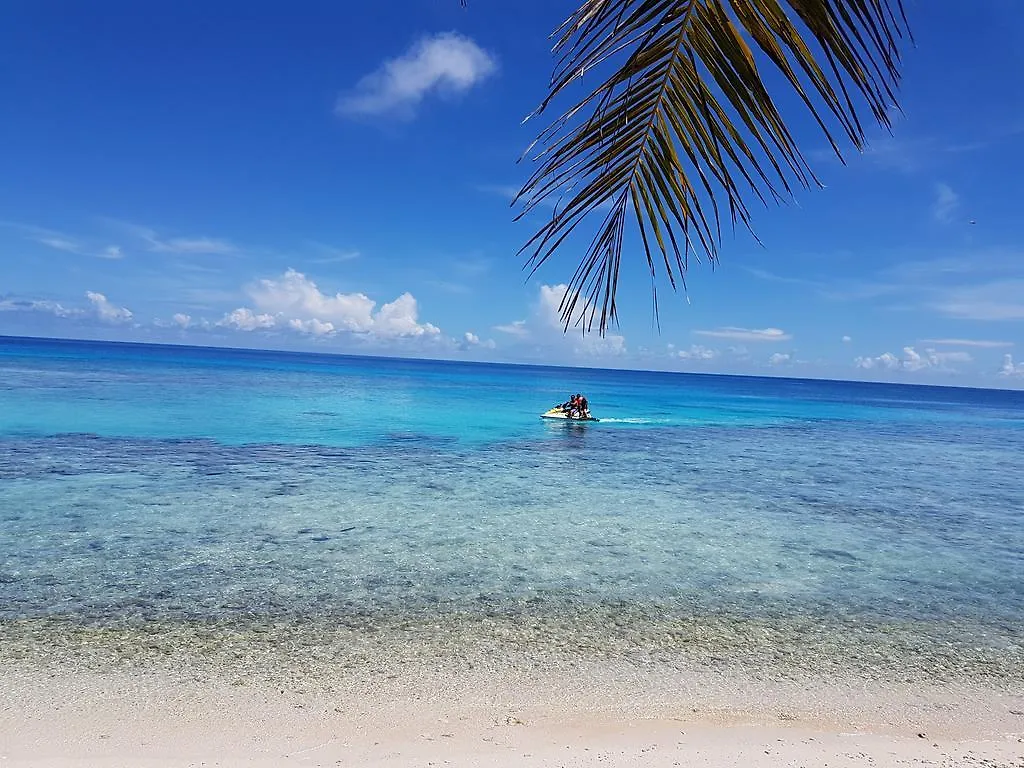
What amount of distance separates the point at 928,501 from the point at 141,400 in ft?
123

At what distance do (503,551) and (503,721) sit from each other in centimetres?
547

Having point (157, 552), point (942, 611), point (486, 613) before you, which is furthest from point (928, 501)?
point (157, 552)

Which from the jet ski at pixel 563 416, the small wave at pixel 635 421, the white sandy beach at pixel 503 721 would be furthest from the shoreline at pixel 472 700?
the small wave at pixel 635 421

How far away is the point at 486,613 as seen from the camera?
26.2 feet

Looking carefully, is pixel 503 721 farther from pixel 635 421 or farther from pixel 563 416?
pixel 635 421

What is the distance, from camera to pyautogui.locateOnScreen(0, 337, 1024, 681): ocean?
24.1ft

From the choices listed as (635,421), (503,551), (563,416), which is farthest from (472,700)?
(635,421)

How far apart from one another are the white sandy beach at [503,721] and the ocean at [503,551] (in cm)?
72

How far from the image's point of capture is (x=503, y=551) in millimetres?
10828

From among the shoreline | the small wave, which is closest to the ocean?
the shoreline

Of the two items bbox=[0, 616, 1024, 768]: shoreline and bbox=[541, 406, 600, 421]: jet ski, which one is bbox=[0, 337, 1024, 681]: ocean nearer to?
bbox=[0, 616, 1024, 768]: shoreline

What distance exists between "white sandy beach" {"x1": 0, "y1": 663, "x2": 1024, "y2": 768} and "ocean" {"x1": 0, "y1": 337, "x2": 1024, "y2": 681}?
0.72 meters

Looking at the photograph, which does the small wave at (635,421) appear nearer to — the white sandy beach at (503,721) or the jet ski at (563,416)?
the jet ski at (563,416)

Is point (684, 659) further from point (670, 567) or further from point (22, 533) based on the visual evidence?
point (22, 533)
